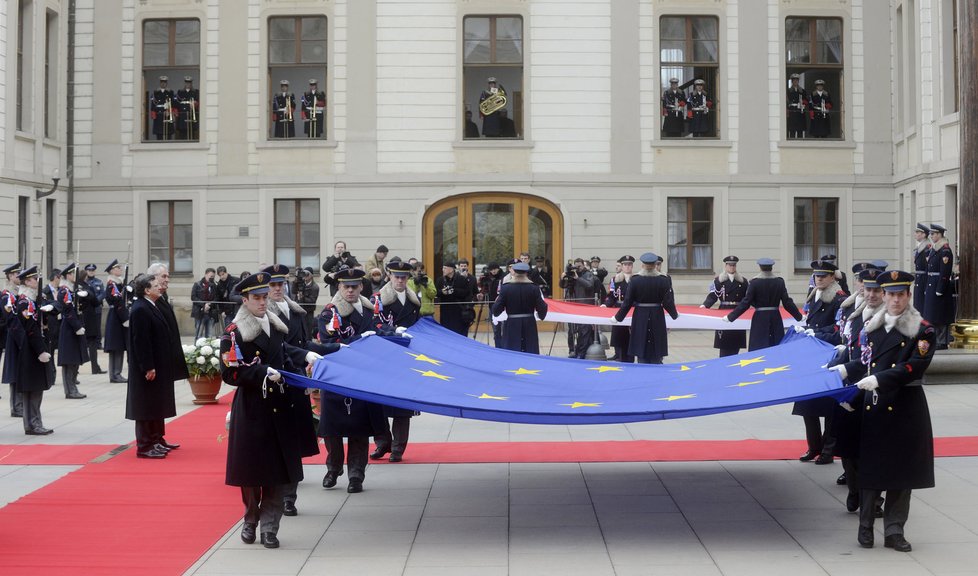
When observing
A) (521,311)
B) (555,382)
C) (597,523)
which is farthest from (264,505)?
(521,311)

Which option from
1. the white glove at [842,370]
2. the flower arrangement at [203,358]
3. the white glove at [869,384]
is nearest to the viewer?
the white glove at [869,384]

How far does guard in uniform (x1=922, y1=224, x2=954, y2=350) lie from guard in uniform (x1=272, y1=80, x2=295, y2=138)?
15.2 m

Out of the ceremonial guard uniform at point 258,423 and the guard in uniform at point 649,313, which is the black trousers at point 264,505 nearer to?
the ceremonial guard uniform at point 258,423

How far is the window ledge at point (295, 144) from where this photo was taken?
27547 mm

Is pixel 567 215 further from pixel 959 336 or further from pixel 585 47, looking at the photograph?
pixel 959 336

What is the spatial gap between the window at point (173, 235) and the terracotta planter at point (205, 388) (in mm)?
12518

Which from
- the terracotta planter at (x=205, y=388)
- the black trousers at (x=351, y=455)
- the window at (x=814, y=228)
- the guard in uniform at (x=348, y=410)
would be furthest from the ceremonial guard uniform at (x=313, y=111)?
the black trousers at (x=351, y=455)

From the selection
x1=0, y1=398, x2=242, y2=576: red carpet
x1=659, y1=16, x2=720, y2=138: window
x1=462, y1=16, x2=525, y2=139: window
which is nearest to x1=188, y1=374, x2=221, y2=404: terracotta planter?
x1=0, y1=398, x2=242, y2=576: red carpet

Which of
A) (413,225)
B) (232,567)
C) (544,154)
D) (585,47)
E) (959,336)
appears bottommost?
(232,567)

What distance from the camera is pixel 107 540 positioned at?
27.9ft

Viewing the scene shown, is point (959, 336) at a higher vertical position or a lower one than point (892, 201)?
lower

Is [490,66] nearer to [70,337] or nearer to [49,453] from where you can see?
[70,337]

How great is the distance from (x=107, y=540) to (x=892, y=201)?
923 inches

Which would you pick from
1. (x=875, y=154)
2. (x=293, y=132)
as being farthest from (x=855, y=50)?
(x=293, y=132)
